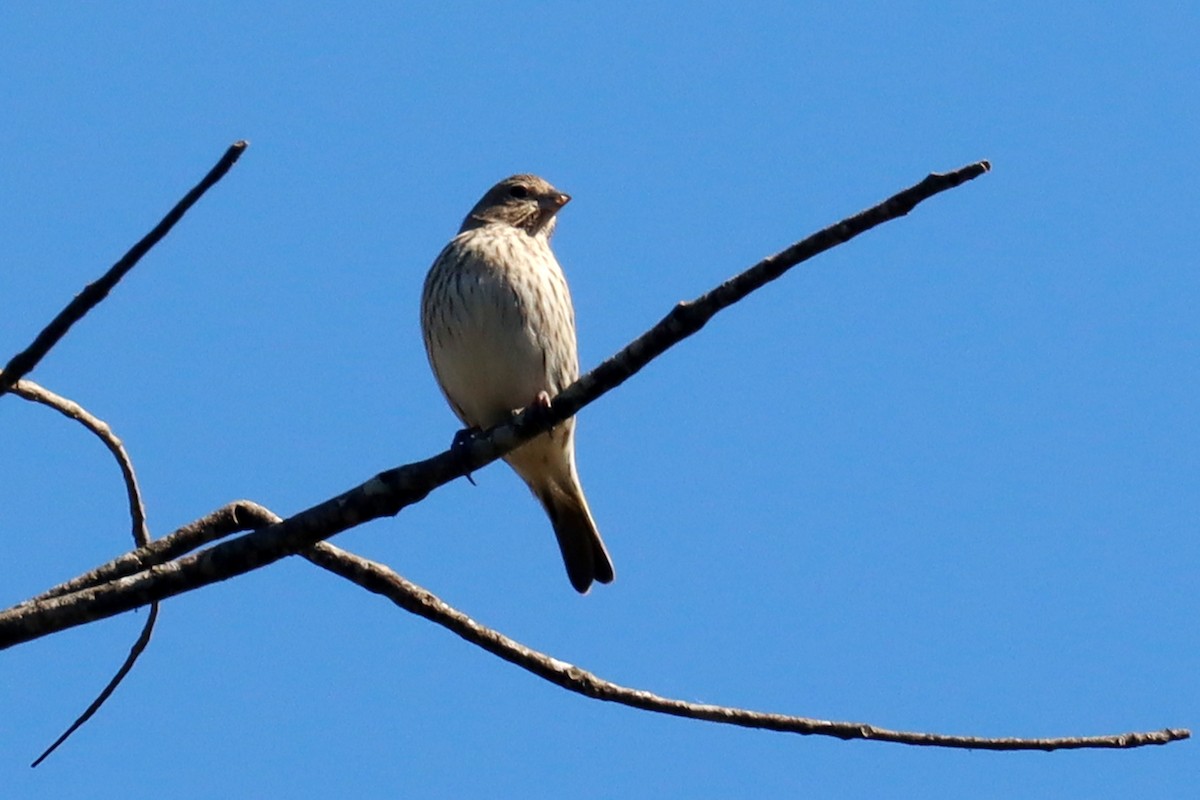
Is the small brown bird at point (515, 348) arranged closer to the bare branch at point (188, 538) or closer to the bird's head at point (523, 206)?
the bird's head at point (523, 206)

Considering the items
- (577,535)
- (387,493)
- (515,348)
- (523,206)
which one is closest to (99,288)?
(387,493)

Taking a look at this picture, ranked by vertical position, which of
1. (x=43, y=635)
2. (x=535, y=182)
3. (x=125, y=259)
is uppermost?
(x=535, y=182)

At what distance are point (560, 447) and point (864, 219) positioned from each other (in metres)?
4.58

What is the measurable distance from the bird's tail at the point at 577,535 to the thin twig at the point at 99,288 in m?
5.28

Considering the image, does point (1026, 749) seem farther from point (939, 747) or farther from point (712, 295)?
point (712, 295)

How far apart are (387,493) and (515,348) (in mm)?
3230

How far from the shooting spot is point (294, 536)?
4.54 metres

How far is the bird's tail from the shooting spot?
8.81 metres

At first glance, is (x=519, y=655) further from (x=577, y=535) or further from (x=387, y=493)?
(x=577, y=535)

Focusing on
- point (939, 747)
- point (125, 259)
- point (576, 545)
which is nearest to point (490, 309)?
point (576, 545)

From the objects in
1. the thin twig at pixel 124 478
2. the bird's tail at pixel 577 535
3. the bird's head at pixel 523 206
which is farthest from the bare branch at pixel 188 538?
the bird's head at pixel 523 206

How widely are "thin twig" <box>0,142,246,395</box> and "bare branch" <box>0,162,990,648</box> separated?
0.81 metres

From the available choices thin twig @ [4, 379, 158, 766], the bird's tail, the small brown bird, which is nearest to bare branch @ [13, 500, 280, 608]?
thin twig @ [4, 379, 158, 766]

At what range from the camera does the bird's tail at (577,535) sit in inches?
347
